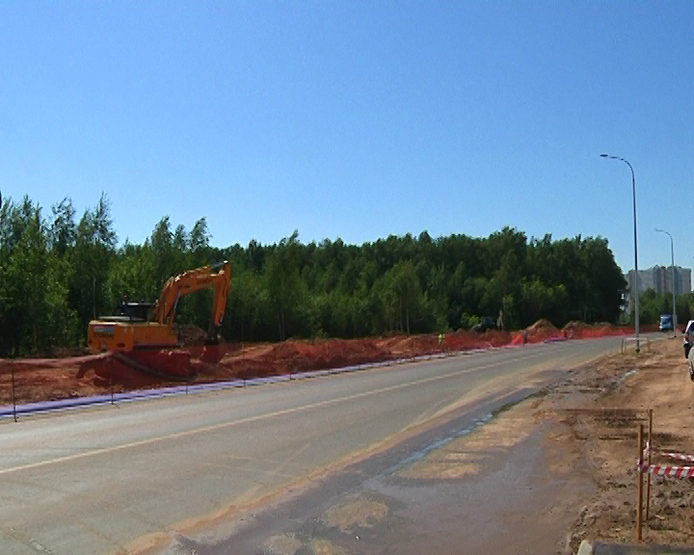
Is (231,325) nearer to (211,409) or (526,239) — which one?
(211,409)

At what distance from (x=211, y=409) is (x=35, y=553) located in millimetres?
13095

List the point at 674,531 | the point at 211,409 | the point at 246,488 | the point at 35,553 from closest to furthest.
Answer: the point at 35,553
the point at 674,531
the point at 246,488
the point at 211,409

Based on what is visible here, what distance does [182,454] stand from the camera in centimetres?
1290

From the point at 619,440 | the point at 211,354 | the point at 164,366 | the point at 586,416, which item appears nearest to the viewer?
the point at 619,440

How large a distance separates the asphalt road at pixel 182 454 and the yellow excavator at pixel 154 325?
6570 mm

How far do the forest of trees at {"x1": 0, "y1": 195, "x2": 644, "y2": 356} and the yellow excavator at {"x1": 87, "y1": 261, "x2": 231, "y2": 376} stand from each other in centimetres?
920

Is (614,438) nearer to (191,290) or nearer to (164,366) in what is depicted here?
(164,366)

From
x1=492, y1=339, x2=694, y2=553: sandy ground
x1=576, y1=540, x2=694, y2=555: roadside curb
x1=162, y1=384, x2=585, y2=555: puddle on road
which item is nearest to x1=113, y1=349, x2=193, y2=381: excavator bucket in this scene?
x1=492, y1=339, x2=694, y2=553: sandy ground

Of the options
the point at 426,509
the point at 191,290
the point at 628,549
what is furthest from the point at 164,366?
the point at 628,549

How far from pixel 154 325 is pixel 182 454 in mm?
19696

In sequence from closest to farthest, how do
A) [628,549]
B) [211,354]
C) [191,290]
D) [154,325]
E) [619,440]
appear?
[628,549], [619,440], [154,325], [191,290], [211,354]

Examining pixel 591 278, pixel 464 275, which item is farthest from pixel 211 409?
pixel 591 278

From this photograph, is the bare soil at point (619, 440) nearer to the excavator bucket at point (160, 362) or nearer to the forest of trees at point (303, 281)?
the excavator bucket at point (160, 362)

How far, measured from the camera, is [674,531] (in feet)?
25.4
